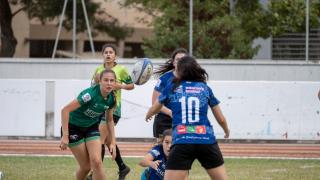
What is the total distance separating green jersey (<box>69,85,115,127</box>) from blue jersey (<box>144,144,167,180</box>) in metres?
1.02

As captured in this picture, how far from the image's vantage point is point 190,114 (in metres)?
8.34

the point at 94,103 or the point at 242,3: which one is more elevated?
the point at 242,3

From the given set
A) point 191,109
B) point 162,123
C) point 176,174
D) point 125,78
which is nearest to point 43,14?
point 125,78

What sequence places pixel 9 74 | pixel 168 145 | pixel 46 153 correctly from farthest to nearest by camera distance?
pixel 9 74 < pixel 46 153 < pixel 168 145

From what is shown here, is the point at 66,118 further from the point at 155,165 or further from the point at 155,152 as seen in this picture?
A: the point at 155,165

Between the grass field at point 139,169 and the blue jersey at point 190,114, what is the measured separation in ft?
16.3

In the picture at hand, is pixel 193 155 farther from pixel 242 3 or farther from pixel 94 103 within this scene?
pixel 242 3

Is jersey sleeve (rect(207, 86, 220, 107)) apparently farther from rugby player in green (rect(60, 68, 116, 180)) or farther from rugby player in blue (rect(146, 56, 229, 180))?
rugby player in green (rect(60, 68, 116, 180))

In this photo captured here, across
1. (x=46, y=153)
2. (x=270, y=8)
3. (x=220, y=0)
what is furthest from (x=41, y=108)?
(x=270, y=8)

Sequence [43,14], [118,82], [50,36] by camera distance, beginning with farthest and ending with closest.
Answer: [50,36] < [43,14] < [118,82]

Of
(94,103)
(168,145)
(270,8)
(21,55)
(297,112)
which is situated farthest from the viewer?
(270,8)

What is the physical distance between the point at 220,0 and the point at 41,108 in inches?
368

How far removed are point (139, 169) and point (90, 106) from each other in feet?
14.5

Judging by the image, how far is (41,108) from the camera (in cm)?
2083
